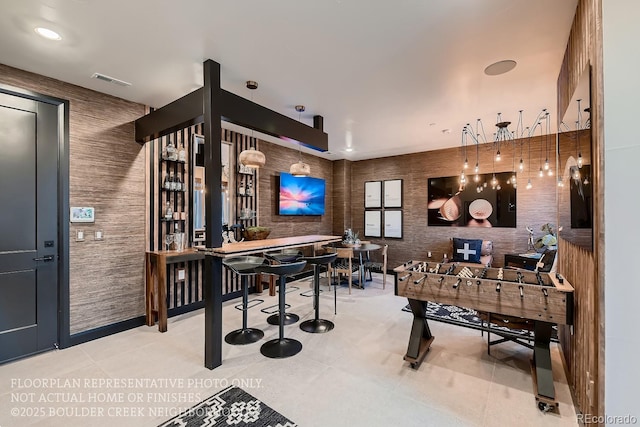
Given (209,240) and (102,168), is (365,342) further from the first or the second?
(102,168)

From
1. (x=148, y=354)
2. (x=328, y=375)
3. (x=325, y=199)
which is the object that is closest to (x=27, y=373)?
(x=148, y=354)

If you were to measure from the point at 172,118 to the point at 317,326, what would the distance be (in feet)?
9.62

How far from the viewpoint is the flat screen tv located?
586 cm

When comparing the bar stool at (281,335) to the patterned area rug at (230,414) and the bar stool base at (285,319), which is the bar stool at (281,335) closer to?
the bar stool base at (285,319)

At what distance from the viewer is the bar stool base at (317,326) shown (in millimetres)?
3439

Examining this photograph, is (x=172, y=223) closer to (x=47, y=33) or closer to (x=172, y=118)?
(x=172, y=118)

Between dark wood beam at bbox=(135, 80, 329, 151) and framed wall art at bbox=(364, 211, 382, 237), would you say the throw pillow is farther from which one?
dark wood beam at bbox=(135, 80, 329, 151)

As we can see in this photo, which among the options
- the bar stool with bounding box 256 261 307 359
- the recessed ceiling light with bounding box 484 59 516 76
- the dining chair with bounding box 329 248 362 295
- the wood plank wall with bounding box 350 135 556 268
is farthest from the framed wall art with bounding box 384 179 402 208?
the bar stool with bounding box 256 261 307 359

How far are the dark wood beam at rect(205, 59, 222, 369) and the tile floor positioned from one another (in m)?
0.26

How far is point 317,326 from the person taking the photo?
3512 mm

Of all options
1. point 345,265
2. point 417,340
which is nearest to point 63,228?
point 417,340

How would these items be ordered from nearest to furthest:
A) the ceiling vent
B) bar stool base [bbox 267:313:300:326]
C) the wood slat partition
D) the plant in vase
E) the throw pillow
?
1. the ceiling vent
2. bar stool base [bbox 267:313:300:326]
3. the wood slat partition
4. the plant in vase
5. the throw pillow

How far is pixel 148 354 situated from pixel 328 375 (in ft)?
6.22

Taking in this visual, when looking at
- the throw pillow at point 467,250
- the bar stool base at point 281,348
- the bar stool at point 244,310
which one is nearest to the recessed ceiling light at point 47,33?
the bar stool at point 244,310
